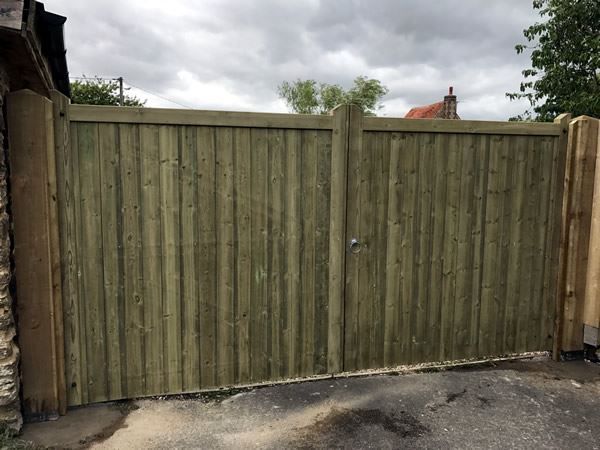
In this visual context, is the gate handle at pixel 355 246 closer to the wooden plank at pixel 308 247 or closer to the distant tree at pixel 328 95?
the wooden plank at pixel 308 247

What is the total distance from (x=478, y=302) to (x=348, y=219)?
4.23 ft

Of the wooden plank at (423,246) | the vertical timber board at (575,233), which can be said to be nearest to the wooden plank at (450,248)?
the wooden plank at (423,246)

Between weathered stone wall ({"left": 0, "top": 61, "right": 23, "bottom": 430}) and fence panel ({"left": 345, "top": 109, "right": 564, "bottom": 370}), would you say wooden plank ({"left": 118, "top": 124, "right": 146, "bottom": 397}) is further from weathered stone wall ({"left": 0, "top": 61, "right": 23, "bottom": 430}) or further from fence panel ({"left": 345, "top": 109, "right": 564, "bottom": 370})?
fence panel ({"left": 345, "top": 109, "right": 564, "bottom": 370})

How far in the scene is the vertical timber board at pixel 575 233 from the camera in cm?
348

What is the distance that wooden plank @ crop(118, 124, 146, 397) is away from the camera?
2.78 metres

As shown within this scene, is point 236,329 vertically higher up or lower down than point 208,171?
lower down

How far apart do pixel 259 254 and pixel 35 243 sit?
134 cm

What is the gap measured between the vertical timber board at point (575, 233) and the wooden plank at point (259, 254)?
7.85 feet

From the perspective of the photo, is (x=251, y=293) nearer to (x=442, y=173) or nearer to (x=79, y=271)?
(x=79, y=271)

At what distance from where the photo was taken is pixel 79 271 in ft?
A: 9.12

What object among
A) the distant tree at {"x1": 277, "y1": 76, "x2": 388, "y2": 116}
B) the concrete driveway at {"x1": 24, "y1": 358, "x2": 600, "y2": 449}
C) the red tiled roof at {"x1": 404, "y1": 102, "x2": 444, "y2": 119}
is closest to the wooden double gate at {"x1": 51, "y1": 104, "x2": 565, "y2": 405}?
the concrete driveway at {"x1": 24, "y1": 358, "x2": 600, "y2": 449}

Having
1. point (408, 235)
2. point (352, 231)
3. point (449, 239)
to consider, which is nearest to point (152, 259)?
→ point (352, 231)

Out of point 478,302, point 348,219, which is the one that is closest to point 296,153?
point 348,219

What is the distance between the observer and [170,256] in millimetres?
2924
